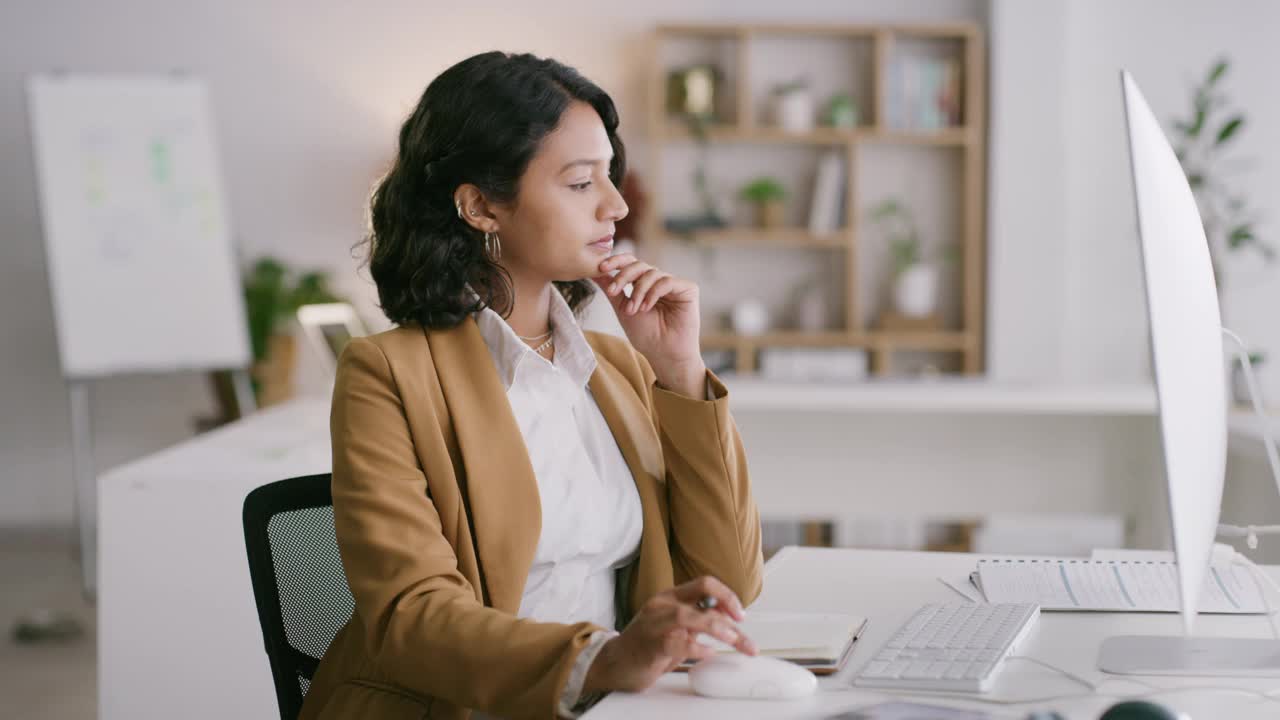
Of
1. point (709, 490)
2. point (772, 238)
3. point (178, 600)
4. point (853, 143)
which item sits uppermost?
point (853, 143)

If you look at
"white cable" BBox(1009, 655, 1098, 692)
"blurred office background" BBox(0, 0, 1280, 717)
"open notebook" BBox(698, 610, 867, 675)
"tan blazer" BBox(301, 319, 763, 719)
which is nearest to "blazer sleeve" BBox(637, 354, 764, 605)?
"tan blazer" BBox(301, 319, 763, 719)

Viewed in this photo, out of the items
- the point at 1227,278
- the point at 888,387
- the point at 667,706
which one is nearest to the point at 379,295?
the point at 667,706

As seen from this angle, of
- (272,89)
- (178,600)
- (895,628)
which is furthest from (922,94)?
(895,628)

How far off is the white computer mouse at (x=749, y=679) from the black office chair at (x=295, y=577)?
0.51 metres

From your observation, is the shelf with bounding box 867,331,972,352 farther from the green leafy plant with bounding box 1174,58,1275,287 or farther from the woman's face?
the woman's face

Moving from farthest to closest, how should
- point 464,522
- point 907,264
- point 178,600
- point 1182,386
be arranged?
1. point 907,264
2. point 178,600
3. point 464,522
4. point 1182,386

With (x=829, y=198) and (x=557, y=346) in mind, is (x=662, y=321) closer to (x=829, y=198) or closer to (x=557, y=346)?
(x=557, y=346)

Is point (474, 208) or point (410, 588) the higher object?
point (474, 208)

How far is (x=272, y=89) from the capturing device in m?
5.33

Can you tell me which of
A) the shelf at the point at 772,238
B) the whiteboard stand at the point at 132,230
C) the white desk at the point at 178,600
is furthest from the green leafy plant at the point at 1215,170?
the white desk at the point at 178,600

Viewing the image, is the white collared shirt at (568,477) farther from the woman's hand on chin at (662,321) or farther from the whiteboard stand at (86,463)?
the whiteboard stand at (86,463)

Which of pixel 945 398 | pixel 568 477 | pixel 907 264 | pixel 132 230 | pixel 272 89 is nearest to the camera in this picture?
pixel 568 477

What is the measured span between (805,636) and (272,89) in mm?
4699

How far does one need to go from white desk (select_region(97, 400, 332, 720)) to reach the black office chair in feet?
3.32
